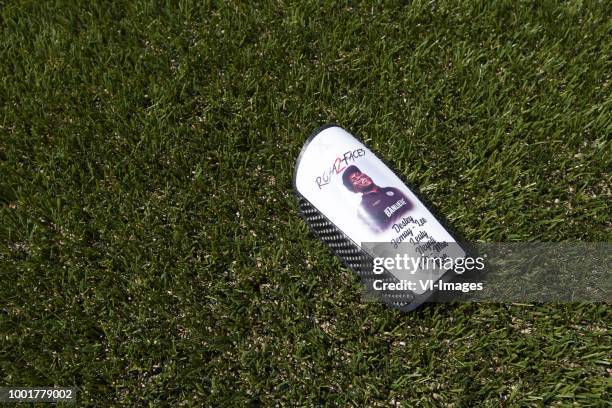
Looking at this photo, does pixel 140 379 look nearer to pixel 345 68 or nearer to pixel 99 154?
pixel 99 154

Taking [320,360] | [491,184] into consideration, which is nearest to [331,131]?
[491,184]

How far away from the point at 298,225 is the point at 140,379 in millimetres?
925

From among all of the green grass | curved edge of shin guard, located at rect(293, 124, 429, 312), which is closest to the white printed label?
curved edge of shin guard, located at rect(293, 124, 429, 312)

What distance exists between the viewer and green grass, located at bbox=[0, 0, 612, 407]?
2213mm

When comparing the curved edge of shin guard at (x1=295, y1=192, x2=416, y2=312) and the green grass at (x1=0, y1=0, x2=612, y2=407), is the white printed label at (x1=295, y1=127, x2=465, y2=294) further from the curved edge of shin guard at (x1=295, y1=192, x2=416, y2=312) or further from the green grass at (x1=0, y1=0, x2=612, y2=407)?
the green grass at (x1=0, y1=0, x2=612, y2=407)

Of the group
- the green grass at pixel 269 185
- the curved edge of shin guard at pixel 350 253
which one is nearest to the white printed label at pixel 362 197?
the curved edge of shin guard at pixel 350 253

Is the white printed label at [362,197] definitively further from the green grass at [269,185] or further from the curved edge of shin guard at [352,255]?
the green grass at [269,185]

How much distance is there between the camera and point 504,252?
2455mm

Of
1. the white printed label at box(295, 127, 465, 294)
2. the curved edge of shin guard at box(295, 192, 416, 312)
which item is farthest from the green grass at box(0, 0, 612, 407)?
the white printed label at box(295, 127, 465, 294)

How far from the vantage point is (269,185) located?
265 centimetres

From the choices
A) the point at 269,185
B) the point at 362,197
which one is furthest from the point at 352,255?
the point at 269,185

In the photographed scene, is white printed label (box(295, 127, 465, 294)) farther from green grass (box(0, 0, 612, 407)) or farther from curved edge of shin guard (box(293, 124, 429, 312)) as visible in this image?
green grass (box(0, 0, 612, 407))

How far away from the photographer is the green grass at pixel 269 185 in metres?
2.21

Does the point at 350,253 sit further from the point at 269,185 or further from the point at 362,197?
the point at 269,185
